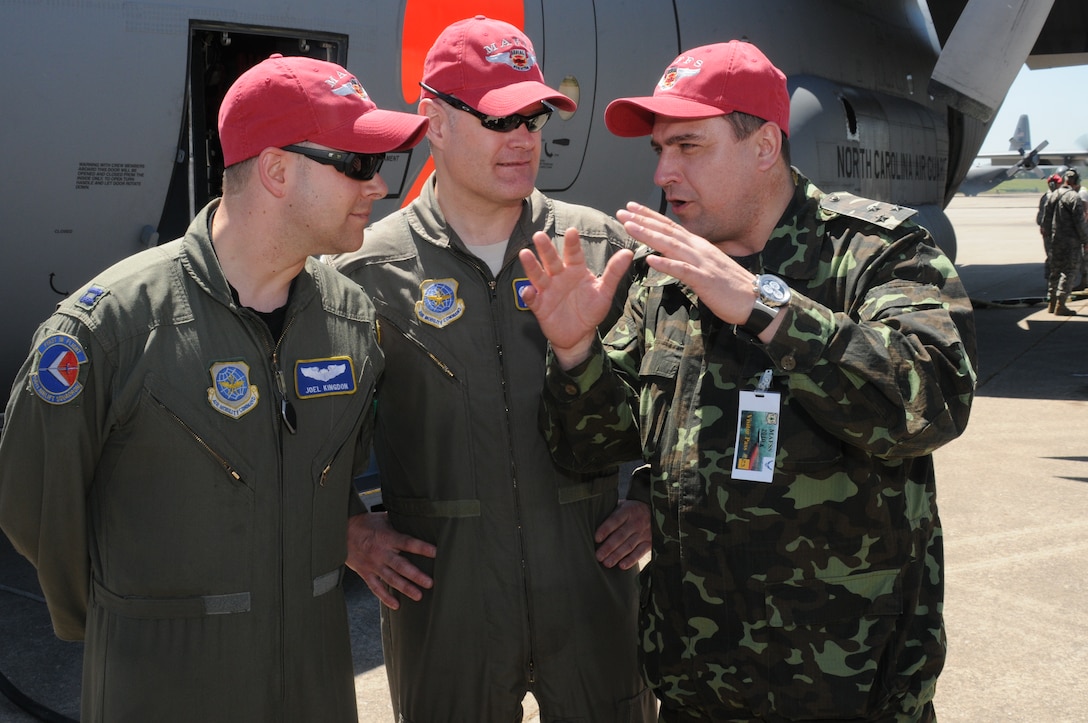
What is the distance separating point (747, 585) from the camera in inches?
84.4

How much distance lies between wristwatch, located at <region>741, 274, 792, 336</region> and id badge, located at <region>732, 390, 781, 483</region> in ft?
0.78

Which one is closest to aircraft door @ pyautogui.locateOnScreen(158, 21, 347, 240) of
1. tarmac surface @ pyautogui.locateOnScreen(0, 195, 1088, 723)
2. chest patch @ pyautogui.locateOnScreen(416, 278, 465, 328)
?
tarmac surface @ pyautogui.locateOnScreen(0, 195, 1088, 723)

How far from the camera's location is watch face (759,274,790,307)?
1.92m

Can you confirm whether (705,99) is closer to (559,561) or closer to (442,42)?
(442,42)

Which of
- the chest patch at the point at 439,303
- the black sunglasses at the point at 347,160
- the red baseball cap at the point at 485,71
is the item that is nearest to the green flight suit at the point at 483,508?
the chest patch at the point at 439,303

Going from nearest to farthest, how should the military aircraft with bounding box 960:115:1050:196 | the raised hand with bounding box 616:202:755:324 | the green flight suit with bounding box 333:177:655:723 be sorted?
the raised hand with bounding box 616:202:755:324, the green flight suit with bounding box 333:177:655:723, the military aircraft with bounding box 960:115:1050:196

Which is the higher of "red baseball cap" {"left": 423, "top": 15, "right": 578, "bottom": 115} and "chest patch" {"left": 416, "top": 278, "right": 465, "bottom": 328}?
"red baseball cap" {"left": 423, "top": 15, "right": 578, "bottom": 115}

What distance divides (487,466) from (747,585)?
2.52ft

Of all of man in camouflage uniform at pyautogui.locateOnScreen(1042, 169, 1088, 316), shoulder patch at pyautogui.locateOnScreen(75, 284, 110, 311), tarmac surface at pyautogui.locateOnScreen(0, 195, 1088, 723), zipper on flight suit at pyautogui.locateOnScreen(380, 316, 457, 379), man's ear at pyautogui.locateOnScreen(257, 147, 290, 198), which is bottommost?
tarmac surface at pyautogui.locateOnScreen(0, 195, 1088, 723)

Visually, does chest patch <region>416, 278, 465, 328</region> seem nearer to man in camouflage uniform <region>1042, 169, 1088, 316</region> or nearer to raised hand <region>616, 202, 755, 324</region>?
raised hand <region>616, 202, 755, 324</region>

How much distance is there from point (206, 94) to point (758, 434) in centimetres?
419

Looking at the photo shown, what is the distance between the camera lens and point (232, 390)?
2.09 m

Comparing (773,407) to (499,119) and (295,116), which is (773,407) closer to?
(499,119)

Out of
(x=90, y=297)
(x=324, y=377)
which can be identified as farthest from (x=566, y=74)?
(x=90, y=297)
